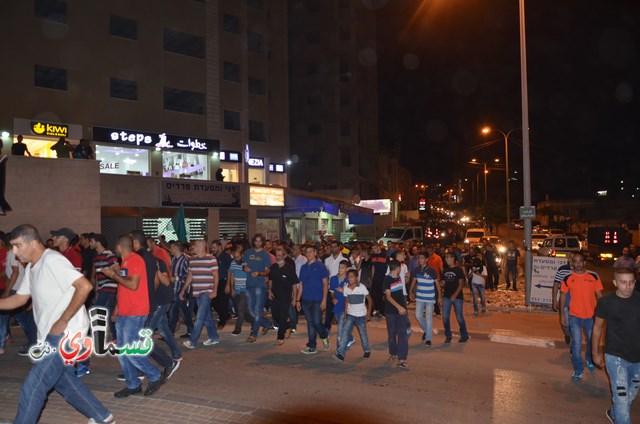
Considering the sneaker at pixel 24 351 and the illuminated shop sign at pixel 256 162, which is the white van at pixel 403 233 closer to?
the illuminated shop sign at pixel 256 162

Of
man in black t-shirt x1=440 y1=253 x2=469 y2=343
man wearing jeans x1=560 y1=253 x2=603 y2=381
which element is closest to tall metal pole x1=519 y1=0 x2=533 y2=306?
man in black t-shirt x1=440 y1=253 x2=469 y2=343

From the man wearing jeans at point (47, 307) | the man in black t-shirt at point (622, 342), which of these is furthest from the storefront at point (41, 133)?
the man in black t-shirt at point (622, 342)

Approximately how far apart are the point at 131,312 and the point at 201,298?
3.11 meters

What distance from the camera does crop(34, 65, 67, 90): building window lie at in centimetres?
2481

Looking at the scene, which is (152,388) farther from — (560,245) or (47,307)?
(560,245)

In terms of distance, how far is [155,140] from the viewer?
1112 inches

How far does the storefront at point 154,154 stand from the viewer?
87.9 ft

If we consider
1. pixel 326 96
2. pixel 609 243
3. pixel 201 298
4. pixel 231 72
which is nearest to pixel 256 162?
pixel 231 72

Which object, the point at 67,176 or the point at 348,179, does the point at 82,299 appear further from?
the point at 348,179

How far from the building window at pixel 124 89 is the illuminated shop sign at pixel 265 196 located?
7502 millimetres

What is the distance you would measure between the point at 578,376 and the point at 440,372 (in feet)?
6.42

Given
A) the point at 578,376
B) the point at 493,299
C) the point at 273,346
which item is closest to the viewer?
the point at 578,376

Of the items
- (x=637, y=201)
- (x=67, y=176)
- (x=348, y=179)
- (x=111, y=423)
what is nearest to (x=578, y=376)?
(x=111, y=423)

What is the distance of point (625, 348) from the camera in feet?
17.7
